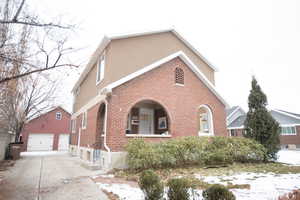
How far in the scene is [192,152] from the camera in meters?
8.73

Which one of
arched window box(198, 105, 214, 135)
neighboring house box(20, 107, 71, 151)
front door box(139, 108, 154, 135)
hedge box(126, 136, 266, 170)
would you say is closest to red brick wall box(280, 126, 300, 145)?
hedge box(126, 136, 266, 170)

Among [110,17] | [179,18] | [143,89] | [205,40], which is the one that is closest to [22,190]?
[143,89]

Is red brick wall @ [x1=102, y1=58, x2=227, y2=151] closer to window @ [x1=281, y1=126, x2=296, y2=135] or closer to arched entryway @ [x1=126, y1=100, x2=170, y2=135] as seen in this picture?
arched entryway @ [x1=126, y1=100, x2=170, y2=135]

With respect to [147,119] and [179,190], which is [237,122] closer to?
[147,119]

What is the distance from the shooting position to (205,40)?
2311cm

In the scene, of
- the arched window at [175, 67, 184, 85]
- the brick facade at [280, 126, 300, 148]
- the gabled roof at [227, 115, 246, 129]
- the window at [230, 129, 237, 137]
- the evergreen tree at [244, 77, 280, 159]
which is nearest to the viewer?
the evergreen tree at [244, 77, 280, 159]

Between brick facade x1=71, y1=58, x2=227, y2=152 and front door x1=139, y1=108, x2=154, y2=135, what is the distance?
10.0ft

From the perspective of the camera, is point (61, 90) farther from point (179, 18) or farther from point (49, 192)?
point (49, 192)

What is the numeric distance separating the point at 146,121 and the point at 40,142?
2050cm

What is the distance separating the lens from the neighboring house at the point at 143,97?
8617mm

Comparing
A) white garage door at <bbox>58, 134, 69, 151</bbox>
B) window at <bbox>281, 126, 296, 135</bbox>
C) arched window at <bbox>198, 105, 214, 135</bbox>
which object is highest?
arched window at <bbox>198, 105, 214, 135</bbox>

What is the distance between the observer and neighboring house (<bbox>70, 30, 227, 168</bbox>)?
8617 millimetres

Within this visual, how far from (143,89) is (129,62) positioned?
106 inches

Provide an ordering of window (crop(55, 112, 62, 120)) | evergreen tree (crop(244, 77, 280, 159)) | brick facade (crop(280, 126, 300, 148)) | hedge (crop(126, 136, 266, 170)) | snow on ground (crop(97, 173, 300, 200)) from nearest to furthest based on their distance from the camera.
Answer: snow on ground (crop(97, 173, 300, 200)) < hedge (crop(126, 136, 266, 170)) < evergreen tree (crop(244, 77, 280, 159)) < brick facade (crop(280, 126, 300, 148)) < window (crop(55, 112, 62, 120))
